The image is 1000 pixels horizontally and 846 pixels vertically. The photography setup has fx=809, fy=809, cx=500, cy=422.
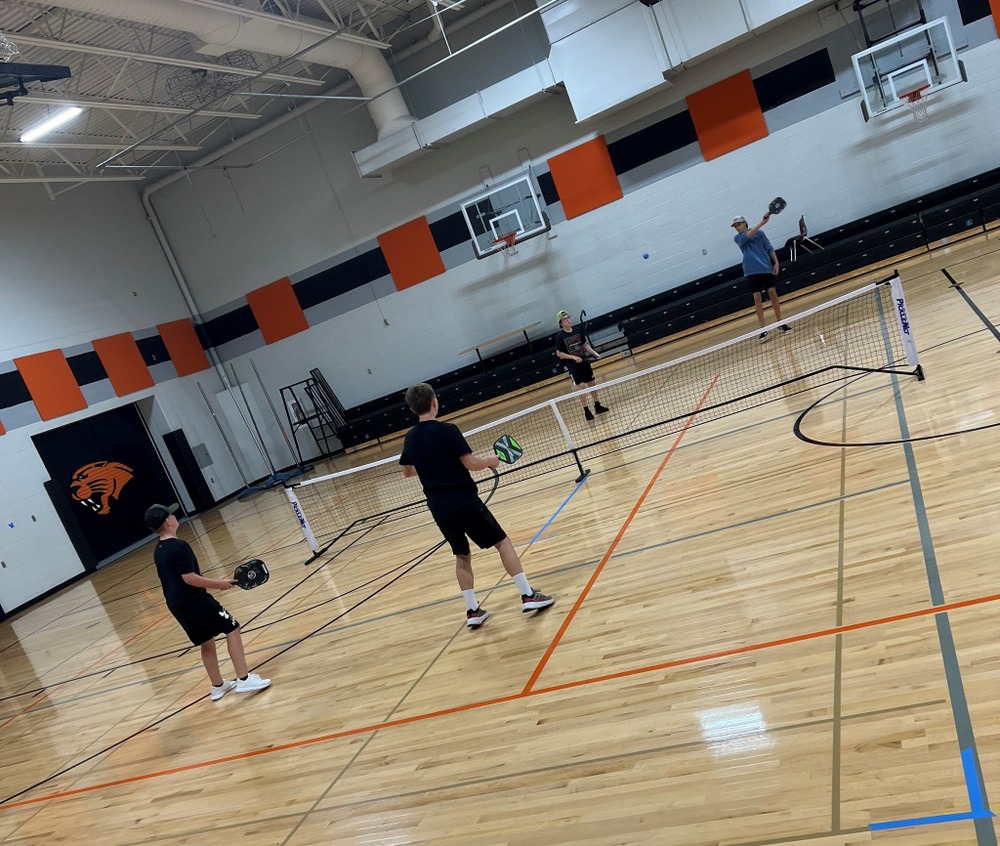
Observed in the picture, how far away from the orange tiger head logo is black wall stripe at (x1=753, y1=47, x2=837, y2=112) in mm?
17811

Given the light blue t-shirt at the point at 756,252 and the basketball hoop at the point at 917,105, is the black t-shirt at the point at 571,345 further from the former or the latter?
the basketball hoop at the point at 917,105

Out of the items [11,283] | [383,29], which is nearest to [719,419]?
[383,29]

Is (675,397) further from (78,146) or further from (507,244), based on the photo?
(78,146)

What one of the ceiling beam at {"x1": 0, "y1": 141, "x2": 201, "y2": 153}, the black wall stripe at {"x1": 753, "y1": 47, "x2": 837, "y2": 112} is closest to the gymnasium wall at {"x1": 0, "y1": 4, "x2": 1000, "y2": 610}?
the black wall stripe at {"x1": 753, "y1": 47, "x2": 837, "y2": 112}

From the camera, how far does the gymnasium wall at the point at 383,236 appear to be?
17.9m

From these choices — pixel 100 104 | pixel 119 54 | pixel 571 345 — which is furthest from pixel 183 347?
pixel 571 345

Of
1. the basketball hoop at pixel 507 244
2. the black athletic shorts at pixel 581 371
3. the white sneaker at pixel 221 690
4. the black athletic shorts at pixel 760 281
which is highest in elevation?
the basketball hoop at pixel 507 244

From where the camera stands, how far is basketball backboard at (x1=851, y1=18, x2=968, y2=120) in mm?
16984

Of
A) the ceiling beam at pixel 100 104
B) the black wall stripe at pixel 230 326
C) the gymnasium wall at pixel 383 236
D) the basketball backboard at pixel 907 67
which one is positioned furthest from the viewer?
the black wall stripe at pixel 230 326

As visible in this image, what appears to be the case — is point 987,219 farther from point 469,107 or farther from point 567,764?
point 567,764

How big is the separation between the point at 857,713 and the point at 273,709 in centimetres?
440

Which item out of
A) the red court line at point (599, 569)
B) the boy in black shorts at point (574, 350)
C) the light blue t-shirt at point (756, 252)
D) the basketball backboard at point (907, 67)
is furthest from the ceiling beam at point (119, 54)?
the basketball backboard at point (907, 67)

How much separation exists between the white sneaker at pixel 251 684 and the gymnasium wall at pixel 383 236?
12.5 metres

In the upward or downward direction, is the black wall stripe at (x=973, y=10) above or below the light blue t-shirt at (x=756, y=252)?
→ above
